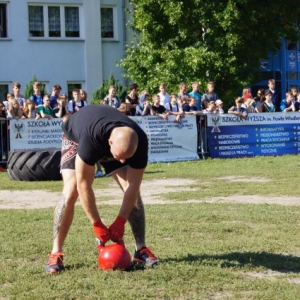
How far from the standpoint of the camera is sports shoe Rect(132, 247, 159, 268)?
7.59 metres

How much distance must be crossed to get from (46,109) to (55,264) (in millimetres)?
13991

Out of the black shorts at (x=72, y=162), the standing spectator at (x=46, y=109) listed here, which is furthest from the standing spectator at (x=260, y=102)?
the black shorts at (x=72, y=162)

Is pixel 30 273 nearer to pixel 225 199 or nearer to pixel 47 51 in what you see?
pixel 225 199

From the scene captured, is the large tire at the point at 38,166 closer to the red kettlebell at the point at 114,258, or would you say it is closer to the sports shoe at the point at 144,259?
the sports shoe at the point at 144,259

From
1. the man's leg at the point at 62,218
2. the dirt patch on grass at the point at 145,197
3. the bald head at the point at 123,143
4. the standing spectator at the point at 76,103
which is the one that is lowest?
the dirt patch on grass at the point at 145,197

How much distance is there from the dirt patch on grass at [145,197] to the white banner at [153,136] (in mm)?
4970

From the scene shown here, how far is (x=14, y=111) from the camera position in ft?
68.1

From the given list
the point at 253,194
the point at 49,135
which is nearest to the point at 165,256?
the point at 253,194

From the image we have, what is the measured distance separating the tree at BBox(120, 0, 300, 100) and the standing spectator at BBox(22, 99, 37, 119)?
11.3 m

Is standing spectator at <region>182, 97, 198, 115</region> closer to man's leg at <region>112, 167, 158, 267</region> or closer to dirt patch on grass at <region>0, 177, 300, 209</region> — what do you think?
dirt patch on grass at <region>0, 177, 300, 209</region>

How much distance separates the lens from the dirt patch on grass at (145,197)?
13.1 m

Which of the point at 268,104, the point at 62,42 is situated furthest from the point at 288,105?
the point at 62,42

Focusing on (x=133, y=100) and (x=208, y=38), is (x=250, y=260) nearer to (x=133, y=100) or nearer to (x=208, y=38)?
(x=133, y=100)

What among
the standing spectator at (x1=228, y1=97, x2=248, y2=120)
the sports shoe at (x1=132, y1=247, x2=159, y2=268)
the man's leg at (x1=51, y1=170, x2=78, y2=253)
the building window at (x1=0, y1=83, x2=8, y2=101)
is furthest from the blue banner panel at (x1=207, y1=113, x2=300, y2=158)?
the man's leg at (x1=51, y1=170, x2=78, y2=253)
